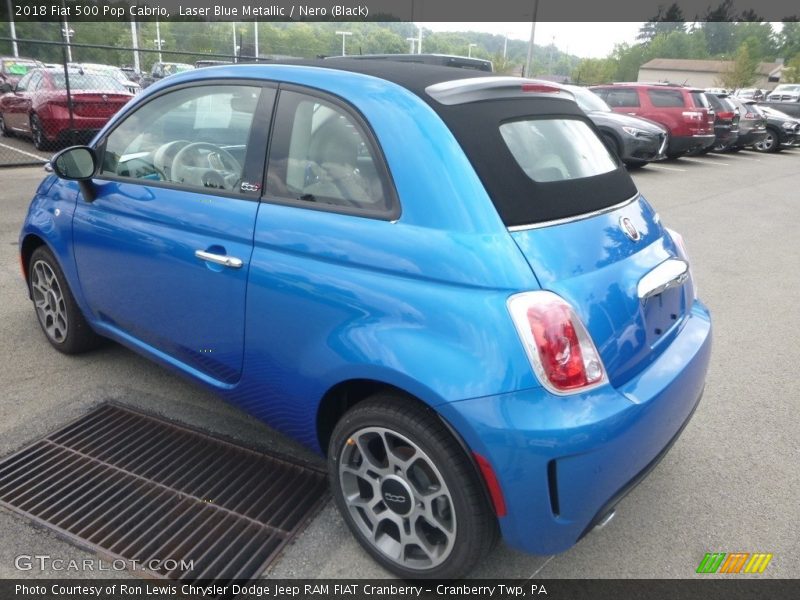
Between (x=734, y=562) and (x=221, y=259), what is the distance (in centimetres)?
233

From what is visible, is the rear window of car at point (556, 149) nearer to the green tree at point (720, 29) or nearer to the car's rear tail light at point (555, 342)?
the car's rear tail light at point (555, 342)

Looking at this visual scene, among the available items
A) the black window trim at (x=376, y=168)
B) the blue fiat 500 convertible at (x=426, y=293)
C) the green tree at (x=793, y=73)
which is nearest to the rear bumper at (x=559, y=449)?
the blue fiat 500 convertible at (x=426, y=293)

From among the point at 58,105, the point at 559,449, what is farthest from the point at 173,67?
the point at 559,449

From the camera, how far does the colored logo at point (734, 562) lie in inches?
95.2

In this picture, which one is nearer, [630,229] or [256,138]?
[630,229]

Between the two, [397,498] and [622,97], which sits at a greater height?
[622,97]

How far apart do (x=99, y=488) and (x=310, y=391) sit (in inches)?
44.7

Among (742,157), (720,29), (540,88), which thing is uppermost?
(720,29)

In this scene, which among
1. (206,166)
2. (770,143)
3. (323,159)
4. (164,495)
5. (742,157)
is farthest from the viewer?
(770,143)

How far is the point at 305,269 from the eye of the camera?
234 cm

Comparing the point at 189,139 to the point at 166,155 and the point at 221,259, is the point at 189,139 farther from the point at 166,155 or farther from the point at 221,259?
the point at 221,259

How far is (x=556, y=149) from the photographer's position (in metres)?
2.61

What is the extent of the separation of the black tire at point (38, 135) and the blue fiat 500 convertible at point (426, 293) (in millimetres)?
10498

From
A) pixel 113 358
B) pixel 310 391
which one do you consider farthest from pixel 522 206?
pixel 113 358
